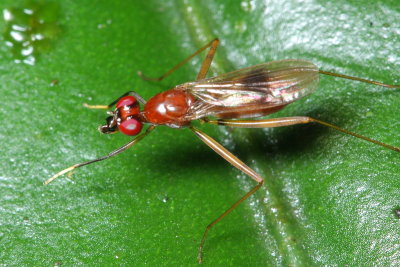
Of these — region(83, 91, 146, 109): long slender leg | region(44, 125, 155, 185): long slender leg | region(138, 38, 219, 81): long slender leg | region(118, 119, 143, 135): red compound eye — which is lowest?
region(44, 125, 155, 185): long slender leg

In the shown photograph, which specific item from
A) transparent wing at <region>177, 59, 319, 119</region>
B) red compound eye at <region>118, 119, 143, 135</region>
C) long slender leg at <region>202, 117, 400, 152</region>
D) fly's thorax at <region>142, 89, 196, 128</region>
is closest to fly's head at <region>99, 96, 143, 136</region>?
red compound eye at <region>118, 119, 143, 135</region>

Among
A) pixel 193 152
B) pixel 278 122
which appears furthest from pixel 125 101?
pixel 278 122

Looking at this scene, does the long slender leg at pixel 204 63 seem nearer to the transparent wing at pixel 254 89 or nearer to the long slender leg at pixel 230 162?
the transparent wing at pixel 254 89

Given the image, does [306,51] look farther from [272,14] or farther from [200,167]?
[200,167]

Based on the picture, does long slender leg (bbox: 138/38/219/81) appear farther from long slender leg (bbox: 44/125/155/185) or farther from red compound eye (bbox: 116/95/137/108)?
long slender leg (bbox: 44/125/155/185)

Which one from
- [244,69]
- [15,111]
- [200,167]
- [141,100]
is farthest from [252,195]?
[15,111]

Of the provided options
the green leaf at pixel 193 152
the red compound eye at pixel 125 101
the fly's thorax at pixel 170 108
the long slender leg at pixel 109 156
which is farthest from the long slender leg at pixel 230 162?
the red compound eye at pixel 125 101

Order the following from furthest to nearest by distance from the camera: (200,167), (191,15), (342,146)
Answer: (191,15) → (200,167) → (342,146)
